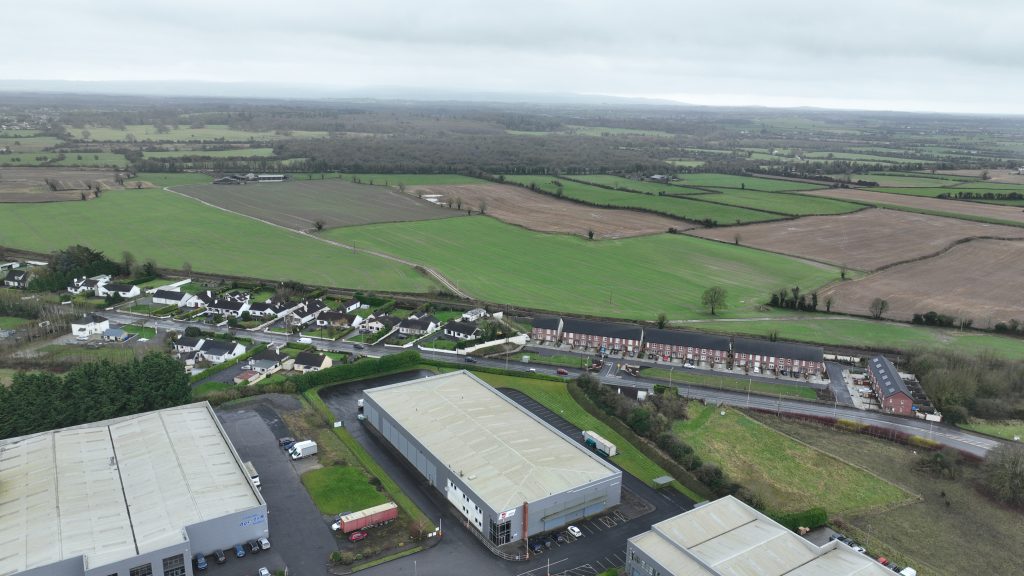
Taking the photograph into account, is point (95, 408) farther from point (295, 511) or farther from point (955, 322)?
point (955, 322)

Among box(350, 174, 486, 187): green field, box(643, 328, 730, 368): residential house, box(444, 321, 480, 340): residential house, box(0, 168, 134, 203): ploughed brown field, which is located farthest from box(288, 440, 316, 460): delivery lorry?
box(350, 174, 486, 187): green field

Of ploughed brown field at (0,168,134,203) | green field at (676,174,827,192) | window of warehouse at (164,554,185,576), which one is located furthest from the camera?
green field at (676,174,827,192)

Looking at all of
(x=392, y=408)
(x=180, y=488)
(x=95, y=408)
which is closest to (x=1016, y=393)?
(x=392, y=408)

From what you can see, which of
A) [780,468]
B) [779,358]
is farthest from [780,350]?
[780,468]

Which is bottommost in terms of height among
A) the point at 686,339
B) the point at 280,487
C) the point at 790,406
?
the point at 280,487

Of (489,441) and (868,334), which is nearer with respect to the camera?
(489,441)

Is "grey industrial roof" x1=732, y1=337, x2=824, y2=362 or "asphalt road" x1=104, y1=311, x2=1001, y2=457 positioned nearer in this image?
"asphalt road" x1=104, y1=311, x2=1001, y2=457

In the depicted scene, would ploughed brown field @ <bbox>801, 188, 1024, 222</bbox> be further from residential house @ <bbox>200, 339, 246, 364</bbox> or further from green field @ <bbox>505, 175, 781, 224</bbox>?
residential house @ <bbox>200, 339, 246, 364</bbox>

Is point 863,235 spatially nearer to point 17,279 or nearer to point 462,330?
point 462,330
